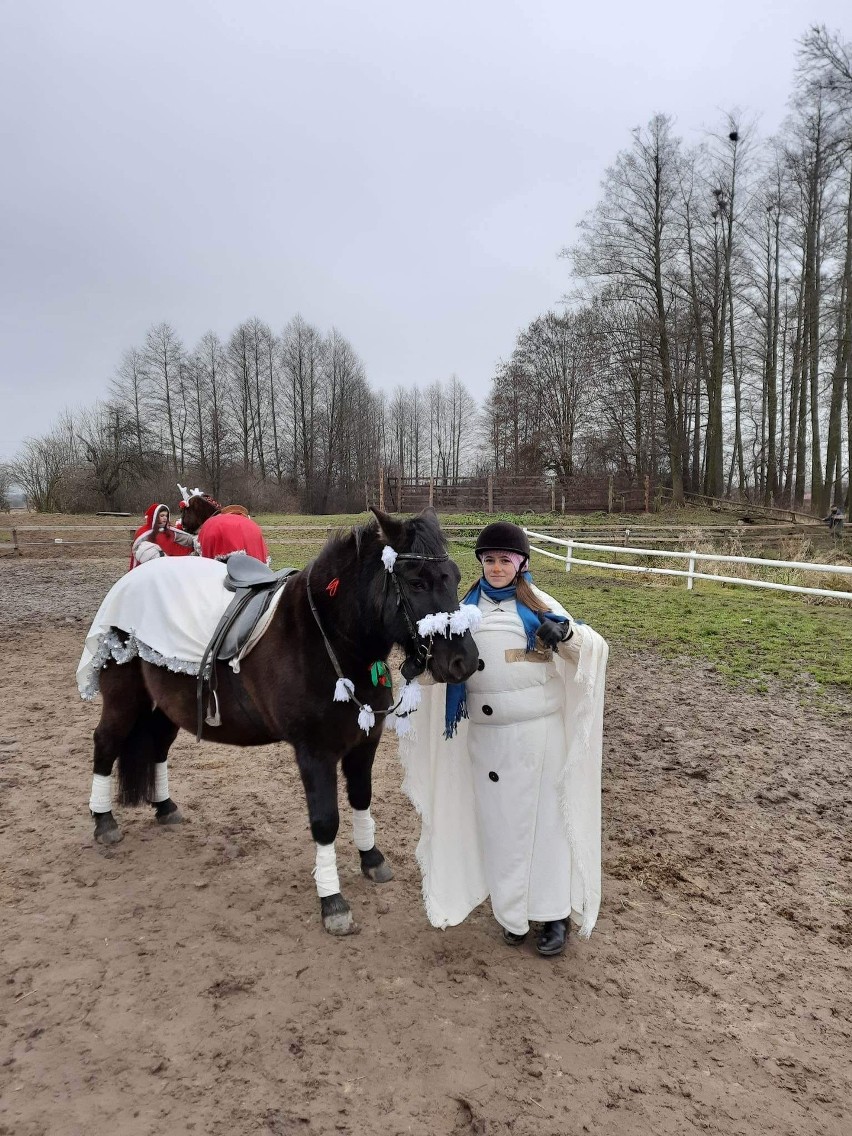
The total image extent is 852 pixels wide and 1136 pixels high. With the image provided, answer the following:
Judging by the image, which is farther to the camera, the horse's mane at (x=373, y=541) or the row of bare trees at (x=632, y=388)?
the row of bare trees at (x=632, y=388)

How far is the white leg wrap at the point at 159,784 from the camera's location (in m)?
3.87

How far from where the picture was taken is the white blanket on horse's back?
3305 mm

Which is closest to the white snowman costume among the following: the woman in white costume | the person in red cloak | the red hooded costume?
the woman in white costume

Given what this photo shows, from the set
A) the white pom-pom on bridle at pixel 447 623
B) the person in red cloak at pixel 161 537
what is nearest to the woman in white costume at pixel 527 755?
the white pom-pom on bridle at pixel 447 623

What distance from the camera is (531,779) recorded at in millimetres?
2658

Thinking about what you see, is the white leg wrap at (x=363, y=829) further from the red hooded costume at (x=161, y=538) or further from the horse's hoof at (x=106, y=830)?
the red hooded costume at (x=161, y=538)

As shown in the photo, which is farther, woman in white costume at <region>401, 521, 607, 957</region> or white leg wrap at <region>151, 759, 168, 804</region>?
white leg wrap at <region>151, 759, 168, 804</region>

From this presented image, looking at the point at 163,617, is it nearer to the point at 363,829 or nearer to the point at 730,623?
the point at 363,829

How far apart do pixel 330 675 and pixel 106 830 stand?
6.36ft

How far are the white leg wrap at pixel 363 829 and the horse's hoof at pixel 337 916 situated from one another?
40cm

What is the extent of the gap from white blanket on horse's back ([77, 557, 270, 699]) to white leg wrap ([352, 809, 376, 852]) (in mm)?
1055

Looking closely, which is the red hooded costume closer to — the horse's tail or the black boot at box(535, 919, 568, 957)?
the horse's tail

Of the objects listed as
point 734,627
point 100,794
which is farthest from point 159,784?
point 734,627

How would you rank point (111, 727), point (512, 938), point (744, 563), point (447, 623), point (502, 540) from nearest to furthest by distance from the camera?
point (447, 623), point (502, 540), point (512, 938), point (111, 727), point (744, 563)
